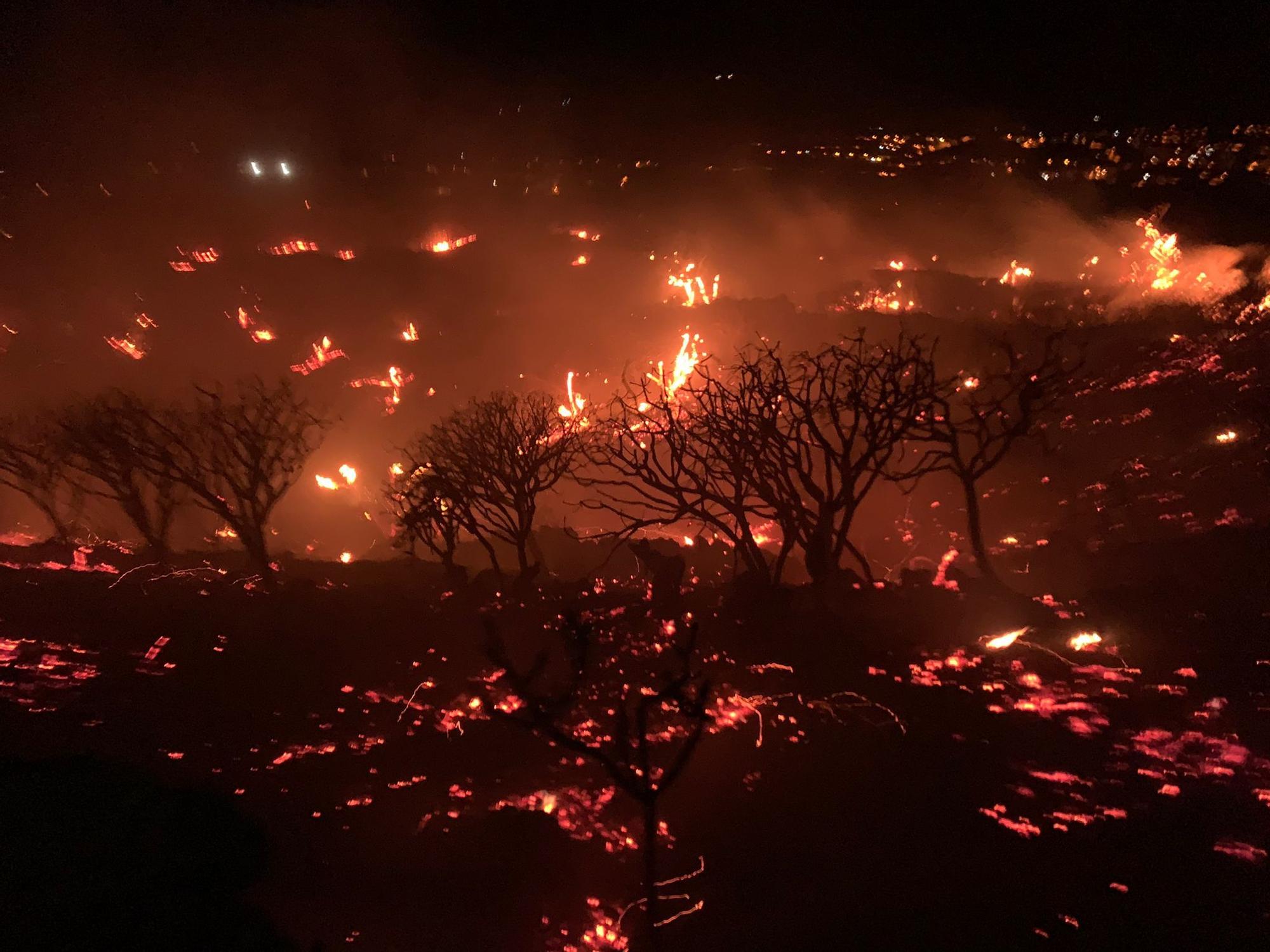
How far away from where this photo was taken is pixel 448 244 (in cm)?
6481

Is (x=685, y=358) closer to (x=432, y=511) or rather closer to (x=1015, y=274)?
(x=1015, y=274)

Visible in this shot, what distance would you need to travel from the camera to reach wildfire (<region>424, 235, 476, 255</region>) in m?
64.6

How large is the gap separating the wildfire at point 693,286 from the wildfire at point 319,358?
33.2 metres

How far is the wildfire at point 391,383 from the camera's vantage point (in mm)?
61594

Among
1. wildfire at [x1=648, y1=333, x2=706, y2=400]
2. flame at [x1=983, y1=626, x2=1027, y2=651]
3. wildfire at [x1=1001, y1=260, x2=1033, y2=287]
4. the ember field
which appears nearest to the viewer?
the ember field

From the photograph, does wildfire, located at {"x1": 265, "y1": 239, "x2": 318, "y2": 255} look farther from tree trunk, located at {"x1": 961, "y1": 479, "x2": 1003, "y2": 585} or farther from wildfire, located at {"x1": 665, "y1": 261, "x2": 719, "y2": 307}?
tree trunk, located at {"x1": 961, "y1": 479, "x2": 1003, "y2": 585}

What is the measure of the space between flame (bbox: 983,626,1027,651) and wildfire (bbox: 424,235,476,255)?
6273 centimetres

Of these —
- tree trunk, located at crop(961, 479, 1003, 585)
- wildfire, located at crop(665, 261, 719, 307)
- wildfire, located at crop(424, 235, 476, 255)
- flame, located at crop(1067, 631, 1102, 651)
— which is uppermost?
wildfire, located at crop(424, 235, 476, 255)

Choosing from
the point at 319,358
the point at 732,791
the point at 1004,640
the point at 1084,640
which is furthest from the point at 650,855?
the point at 319,358

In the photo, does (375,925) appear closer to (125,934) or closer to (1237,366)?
(125,934)

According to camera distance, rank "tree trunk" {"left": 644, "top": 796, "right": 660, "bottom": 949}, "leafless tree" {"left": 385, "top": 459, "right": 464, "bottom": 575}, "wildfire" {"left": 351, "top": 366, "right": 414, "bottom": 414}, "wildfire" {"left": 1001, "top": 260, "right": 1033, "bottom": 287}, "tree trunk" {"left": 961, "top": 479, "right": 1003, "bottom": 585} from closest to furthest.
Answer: "tree trunk" {"left": 644, "top": 796, "right": 660, "bottom": 949} < "tree trunk" {"left": 961, "top": 479, "right": 1003, "bottom": 585} < "leafless tree" {"left": 385, "top": 459, "right": 464, "bottom": 575} < "wildfire" {"left": 1001, "top": 260, "right": 1033, "bottom": 287} < "wildfire" {"left": 351, "top": 366, "right": 414, "bottom": 414}

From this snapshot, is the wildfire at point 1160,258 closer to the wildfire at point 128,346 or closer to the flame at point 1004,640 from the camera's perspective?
the flame at point 1004,640

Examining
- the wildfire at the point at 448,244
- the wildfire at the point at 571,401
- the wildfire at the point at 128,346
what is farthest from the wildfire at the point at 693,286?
the wildfire at the point at 128,346

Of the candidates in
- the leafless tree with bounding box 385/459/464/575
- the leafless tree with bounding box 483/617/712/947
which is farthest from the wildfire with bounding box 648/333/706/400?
the leafless tree with bounding box 483/617/712/947
